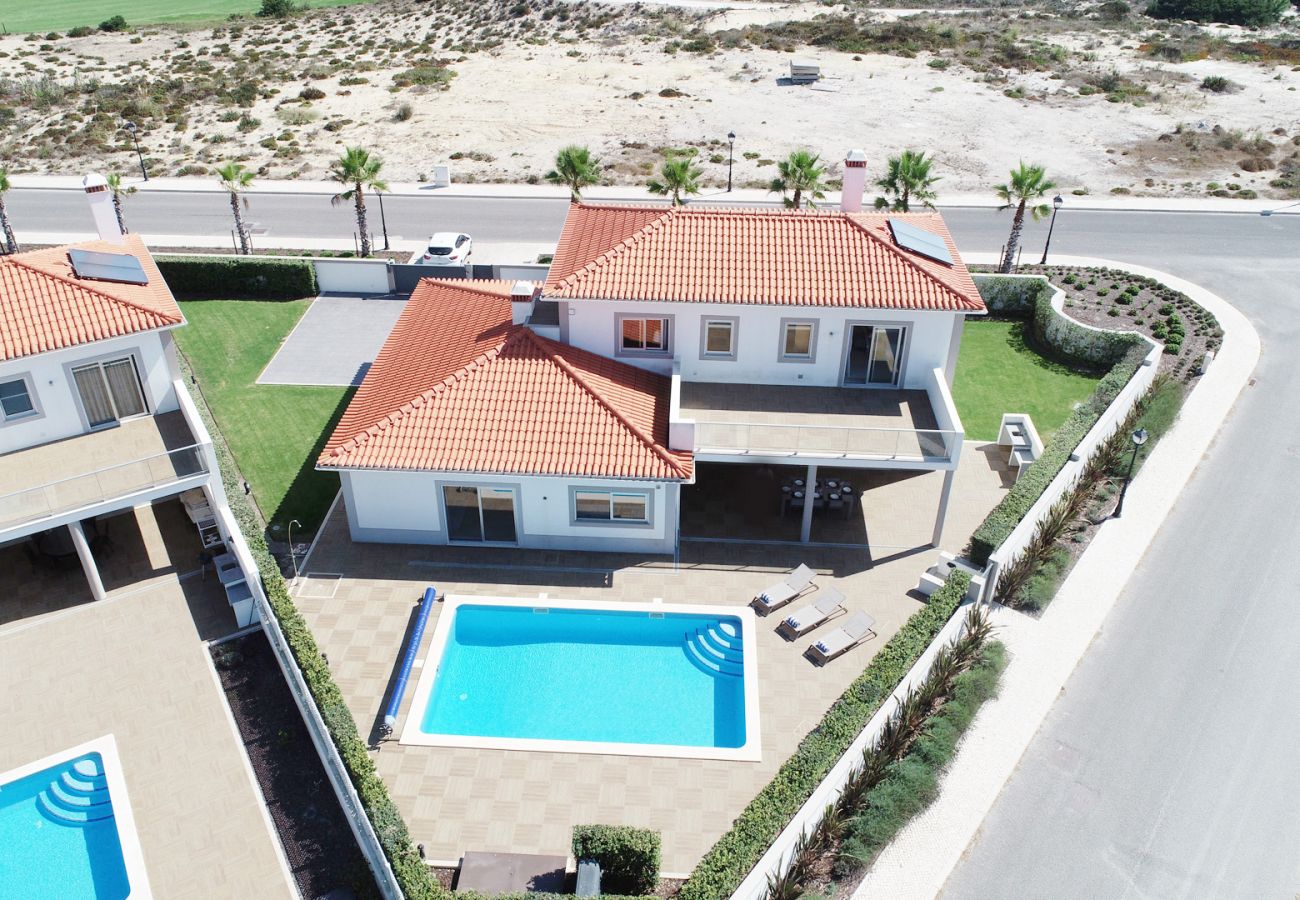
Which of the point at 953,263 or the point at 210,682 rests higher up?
the point at 953,263

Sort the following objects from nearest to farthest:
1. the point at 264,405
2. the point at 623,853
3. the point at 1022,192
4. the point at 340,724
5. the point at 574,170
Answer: the point at 623,853 → the point at 340,724 → the point at 264,405 → the point at 1022,192 → the point at 574,170

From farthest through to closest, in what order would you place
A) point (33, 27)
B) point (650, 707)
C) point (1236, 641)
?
point (33, 27), point (1236, 641), point (650, 707)

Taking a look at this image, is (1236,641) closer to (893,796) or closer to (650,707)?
(893,796)

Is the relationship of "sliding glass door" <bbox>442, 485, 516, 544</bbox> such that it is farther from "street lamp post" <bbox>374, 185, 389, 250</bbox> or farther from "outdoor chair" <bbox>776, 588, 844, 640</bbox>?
"street lamp post" <bbox>374, 185, 389, 250</bbox>

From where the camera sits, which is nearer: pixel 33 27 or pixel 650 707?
pixel 650 707

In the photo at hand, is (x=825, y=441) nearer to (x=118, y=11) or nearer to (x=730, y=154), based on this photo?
(x=730, y=154)

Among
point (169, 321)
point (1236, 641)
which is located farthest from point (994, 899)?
point (169, 321)

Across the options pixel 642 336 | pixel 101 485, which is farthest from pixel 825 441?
pixel 101 485
